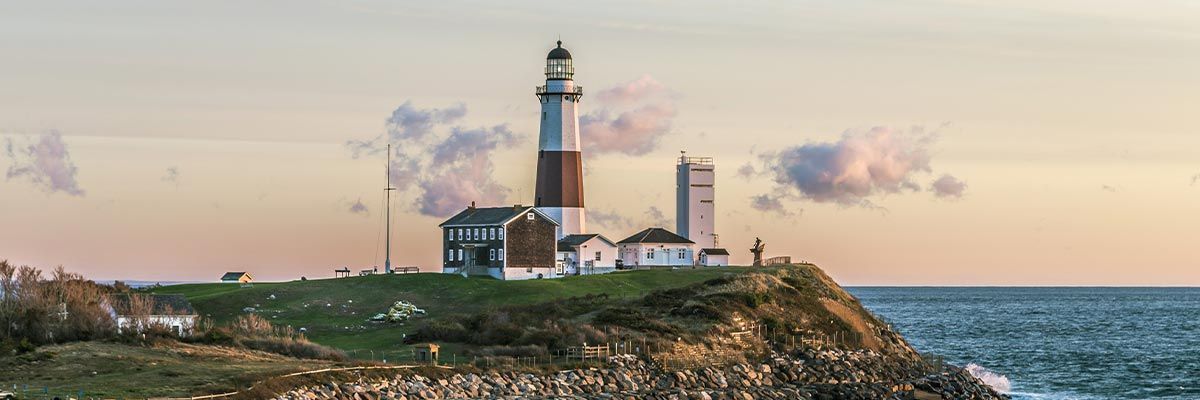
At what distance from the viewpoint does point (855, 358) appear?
222 feet

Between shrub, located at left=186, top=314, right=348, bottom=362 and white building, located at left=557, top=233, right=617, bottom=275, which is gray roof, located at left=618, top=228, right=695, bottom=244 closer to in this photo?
white building, located at left=557, top=233, right=617, bottom=275

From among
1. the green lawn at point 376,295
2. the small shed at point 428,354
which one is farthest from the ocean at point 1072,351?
the small shed at point 428,354

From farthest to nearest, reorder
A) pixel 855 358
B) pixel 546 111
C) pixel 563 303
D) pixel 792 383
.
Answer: pixel 546 111
pixel 563 303
pixel 855 358
pixel 792 383

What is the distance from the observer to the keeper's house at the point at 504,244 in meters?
90.4

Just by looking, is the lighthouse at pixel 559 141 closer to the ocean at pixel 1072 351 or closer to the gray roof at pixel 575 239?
the gray roof at pixel 575 239

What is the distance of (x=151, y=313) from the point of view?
62.2m

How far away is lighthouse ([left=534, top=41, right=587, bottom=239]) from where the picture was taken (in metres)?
95.2

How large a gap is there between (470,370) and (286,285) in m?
34.1

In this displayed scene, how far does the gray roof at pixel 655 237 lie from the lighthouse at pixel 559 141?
8.21 m

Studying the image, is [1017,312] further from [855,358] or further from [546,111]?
[855,358]

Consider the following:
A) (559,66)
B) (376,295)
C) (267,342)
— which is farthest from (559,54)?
(267,342)

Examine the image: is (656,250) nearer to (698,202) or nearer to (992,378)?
(698,202)

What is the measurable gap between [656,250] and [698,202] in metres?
5.40

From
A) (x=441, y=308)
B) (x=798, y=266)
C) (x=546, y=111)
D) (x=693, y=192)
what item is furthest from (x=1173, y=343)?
(x=441, y=308)
